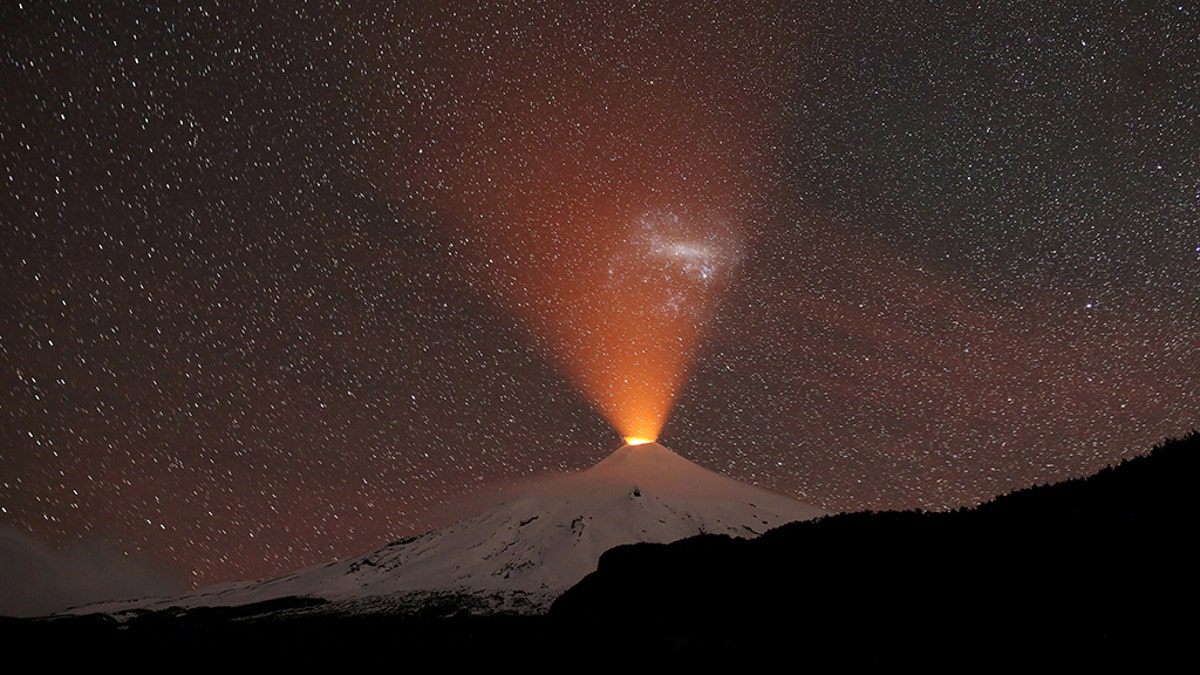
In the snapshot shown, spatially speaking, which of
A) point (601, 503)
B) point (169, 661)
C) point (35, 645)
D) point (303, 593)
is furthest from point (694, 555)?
point (601, 503)

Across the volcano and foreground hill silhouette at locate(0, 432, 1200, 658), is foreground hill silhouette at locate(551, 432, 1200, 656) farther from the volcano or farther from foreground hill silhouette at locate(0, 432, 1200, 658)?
the volcano

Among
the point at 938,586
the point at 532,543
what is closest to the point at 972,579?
the point at 938,586

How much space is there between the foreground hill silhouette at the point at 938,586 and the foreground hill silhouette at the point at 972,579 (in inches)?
1.2

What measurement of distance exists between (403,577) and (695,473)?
7485cm

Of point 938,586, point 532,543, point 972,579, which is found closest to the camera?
point 972,579

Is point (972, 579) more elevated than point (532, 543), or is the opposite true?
point (532, 543)

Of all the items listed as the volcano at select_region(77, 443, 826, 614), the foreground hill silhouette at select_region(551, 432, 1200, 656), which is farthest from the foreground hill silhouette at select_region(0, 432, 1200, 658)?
the volcano at select_region(77, 443, 826, 614)

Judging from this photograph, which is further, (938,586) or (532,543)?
(532,543)

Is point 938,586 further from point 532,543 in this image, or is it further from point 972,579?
point 532,543

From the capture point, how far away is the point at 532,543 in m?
133

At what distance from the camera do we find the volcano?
11031 centimetres

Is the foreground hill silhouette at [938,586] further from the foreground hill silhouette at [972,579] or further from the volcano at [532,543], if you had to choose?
the volcano at [532,543]

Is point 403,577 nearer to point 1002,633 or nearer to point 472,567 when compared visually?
point 472,567

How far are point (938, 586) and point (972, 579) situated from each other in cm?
55
